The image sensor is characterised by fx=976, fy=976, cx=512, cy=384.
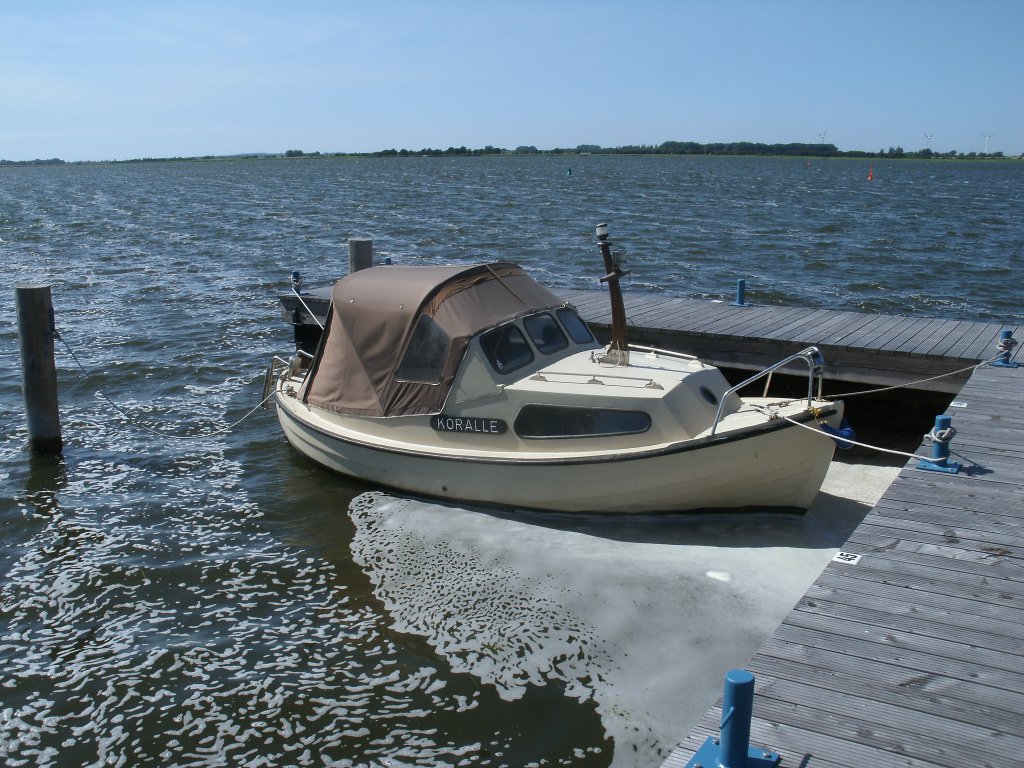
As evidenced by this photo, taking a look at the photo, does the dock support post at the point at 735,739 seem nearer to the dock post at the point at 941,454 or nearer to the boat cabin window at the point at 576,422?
the dock post at the point at 941,454

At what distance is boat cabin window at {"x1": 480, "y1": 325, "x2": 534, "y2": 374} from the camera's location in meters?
10.6

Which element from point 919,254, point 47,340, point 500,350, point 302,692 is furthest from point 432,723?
point 919,254

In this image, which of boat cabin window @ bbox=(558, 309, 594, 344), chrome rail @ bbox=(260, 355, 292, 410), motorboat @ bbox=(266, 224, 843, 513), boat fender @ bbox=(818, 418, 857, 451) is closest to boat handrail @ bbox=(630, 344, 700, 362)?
motorboat @ bbox=(266, 224, 843, 513)

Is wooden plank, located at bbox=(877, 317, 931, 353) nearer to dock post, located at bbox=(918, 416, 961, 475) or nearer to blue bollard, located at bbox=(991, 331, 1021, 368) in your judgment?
blue bollard, located at bbox=(991, 331, 1021, 368)

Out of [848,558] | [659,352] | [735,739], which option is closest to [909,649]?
[848,558]

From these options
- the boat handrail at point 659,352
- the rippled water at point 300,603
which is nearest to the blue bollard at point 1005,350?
the rippled water at point 300,603

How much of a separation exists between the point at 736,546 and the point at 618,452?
4.86ft

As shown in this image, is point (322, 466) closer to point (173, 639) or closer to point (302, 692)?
point (173, 639)

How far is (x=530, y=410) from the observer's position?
405 inches

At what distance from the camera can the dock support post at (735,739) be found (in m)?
4.04

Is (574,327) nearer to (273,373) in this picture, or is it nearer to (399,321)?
(399,321)

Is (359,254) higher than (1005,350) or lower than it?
higher

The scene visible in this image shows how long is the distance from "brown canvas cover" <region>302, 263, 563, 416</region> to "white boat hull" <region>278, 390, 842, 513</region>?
1.97ft

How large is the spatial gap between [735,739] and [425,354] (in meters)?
7.18
